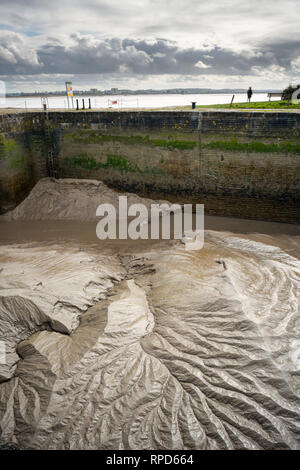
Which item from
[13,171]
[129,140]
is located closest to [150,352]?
[129,140]

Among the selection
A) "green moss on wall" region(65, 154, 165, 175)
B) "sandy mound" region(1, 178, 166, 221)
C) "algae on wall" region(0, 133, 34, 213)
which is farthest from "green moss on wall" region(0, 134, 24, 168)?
"green moss on wall" region(65, 154, 165, 175)

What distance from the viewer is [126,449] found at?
339cm

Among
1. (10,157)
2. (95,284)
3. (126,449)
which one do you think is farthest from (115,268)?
(10,157)

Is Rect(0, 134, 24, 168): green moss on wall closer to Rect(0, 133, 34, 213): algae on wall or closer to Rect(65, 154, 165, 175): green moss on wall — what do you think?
Rect(0, 133, 34, 213): algae on wall

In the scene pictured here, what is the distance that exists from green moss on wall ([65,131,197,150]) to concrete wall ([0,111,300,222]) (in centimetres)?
3

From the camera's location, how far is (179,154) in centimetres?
1022

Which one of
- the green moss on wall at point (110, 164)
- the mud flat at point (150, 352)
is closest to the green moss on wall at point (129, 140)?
the green moss on wall at point (110, 164)

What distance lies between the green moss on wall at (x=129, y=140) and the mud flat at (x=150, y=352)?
4.19m

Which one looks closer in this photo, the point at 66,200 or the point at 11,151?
the point at 11,151

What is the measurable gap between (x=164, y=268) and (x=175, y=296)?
1165 mm

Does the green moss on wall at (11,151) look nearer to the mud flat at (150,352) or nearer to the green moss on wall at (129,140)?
the green moss on wall at (129,140)

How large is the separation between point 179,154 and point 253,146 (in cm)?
210

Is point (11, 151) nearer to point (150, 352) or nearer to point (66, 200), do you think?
point (66, 200)
